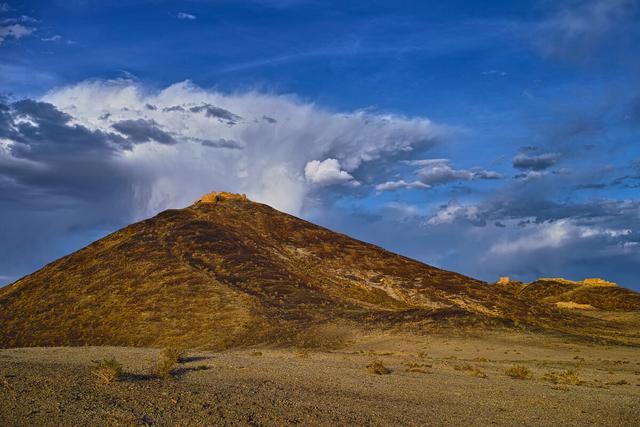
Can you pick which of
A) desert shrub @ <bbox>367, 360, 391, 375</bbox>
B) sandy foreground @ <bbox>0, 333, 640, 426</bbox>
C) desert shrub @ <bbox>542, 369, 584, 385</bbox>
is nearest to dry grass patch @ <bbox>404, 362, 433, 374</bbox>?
sandy foreground @ <bbox>0, 333, 640, 426</bbox>

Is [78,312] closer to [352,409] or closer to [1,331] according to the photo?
[1,331]

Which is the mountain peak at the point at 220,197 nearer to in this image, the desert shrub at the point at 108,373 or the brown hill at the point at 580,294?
the brown hill at the point at 580,294

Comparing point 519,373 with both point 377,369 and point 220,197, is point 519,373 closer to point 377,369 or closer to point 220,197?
point 377,369

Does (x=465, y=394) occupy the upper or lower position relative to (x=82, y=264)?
lower

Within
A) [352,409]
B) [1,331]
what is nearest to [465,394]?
[352,409]

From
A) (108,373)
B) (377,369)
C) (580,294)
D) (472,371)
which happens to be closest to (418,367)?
(472,371)

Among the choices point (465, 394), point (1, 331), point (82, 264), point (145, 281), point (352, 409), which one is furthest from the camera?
point (82, 264)

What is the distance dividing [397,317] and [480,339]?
29.3 ft

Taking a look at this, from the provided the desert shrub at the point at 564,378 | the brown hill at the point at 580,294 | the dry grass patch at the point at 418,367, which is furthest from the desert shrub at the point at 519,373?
the brown hill at the point at 580,294

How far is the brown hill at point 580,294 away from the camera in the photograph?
102 meters

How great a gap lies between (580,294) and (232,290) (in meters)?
82.5

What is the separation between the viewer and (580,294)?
109 meters

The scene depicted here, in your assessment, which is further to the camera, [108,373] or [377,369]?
[377,369]

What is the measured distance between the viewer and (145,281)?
192ft
